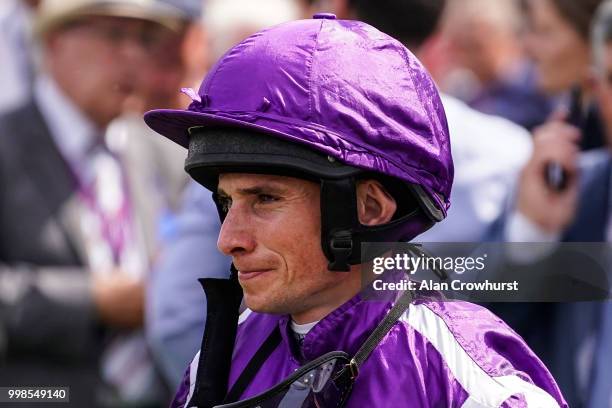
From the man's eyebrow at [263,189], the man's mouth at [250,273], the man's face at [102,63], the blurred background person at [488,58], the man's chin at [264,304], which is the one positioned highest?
the blurred background person at [488,58]

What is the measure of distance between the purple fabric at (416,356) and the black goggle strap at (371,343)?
14mm

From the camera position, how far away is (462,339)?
3064 mm

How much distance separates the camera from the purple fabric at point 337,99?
3070mm

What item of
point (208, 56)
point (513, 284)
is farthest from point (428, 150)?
point (208, 56)

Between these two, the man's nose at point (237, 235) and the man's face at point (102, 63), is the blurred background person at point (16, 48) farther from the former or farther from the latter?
the man's nose at point (237, 235)

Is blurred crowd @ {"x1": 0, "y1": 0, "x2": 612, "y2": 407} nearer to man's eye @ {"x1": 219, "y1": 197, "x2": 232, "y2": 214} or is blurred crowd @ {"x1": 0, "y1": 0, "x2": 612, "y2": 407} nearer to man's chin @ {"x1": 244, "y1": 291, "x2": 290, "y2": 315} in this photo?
man's eye @ {"x1": 219, "y1": 197, "x2": 232, "y2": 214}

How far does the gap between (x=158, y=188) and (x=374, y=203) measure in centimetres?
290

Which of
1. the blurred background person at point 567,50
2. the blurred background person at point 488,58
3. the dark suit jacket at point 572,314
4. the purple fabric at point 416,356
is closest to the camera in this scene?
the purple fabric at point 416,356

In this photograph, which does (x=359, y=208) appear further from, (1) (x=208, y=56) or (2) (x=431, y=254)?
(1) (x=208, y=56)

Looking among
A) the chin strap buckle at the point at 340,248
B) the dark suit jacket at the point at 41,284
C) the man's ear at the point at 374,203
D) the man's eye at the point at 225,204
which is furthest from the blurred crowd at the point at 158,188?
the chin strap buckle at the point at 340,248

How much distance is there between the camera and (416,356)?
3.04 m

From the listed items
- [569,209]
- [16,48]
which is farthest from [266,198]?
[16,48]

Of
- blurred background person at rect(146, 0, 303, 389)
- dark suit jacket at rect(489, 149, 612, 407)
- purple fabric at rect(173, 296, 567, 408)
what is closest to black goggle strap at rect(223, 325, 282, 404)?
purple fabric at rect(173, 296, 567, 408)

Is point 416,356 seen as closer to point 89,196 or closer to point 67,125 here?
point 89,196
